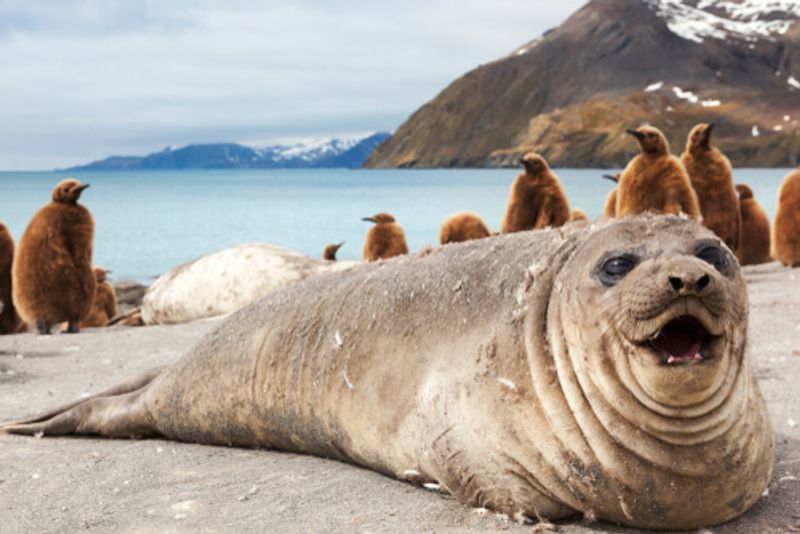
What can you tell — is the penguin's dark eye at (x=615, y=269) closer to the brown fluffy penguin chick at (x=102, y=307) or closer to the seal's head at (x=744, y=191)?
the brown fluffy penguin chick at (x=102, y=307)

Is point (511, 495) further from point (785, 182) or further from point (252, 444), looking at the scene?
point (785, 182)

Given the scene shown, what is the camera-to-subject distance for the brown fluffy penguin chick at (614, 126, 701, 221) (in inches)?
327

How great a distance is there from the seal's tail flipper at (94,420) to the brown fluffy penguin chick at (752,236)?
392 inches

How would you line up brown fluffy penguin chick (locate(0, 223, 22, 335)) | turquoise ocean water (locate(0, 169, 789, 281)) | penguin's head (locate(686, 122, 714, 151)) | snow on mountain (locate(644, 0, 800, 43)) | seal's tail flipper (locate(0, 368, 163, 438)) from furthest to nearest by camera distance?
snow on mountain (locate(644, 0, 800, 43)), turquoise ocean water (locate(0, 169, 789, 281)), penguin's head (locate(686, 122, 714, 151)), brown fluffy penguin chick (locate(0, 223, 22, 335)), seal's tail flipper (locate(0, 368, 163, 438))

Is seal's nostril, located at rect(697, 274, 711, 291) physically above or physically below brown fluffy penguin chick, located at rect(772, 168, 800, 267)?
above

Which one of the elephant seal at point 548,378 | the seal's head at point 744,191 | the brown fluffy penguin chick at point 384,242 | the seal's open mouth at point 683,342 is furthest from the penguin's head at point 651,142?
the seal's open mouth at point 683,342

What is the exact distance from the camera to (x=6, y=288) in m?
9.34

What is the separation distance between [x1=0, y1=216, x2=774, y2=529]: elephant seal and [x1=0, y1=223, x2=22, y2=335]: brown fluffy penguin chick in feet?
20.8

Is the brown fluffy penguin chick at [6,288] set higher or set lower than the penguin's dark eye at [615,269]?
lower

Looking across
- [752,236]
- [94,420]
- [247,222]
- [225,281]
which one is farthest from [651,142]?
[247,222]

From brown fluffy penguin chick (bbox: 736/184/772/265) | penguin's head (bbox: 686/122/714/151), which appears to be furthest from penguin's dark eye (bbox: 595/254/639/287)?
brown fluffy penguin chick (bbox: 736/184/772/265)

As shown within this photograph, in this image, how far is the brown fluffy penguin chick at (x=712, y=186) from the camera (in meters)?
10.1

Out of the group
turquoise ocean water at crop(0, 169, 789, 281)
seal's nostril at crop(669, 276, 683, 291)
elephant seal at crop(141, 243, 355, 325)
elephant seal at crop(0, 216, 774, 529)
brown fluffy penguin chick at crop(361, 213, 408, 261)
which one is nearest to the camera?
seal's nostril at crop(669, 276, 683, 291)

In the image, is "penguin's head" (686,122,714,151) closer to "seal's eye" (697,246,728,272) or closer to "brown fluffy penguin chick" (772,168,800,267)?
"brown fluffy penguin chick" (772,168,800,267)
